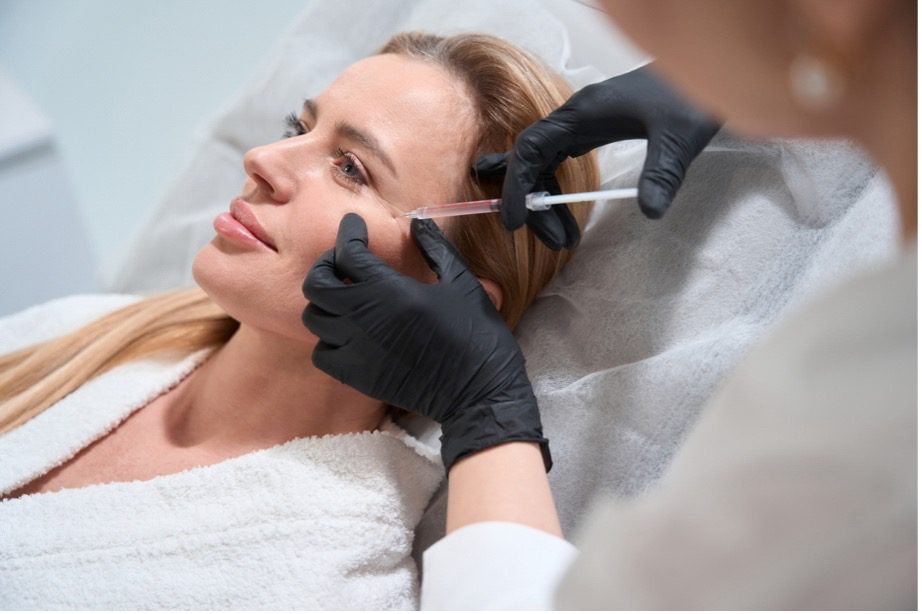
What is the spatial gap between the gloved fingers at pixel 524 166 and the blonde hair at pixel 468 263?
0.40 ft

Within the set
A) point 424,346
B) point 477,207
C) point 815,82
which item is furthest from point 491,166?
point 815,82

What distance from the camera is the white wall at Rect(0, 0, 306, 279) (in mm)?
2330

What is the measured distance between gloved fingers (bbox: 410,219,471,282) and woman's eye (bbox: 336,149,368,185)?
95 millimetres

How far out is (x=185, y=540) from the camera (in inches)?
47.6

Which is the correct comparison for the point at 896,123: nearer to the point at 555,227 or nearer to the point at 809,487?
the point at 809,487

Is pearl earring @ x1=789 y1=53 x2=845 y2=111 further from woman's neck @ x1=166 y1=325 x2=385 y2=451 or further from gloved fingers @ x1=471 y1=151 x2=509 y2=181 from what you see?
woman's neck @ x1=166 y1=325 x2=385 y2=451

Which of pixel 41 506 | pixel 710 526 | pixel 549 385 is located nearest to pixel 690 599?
pixel 710 526

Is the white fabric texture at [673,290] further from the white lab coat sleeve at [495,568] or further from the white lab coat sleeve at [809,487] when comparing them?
the white lab coat sleeve at [809,487]

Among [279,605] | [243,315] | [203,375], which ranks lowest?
[279,605]

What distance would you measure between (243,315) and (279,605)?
388 mm

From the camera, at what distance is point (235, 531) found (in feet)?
3.99

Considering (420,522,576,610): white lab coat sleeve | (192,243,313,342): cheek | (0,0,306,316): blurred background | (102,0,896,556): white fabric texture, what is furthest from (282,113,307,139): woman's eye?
(0,0,306,316): blurred background

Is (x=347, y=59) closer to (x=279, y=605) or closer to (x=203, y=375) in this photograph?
(x=203, y=375)

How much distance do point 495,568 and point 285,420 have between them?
1.65 ft
